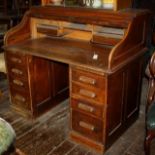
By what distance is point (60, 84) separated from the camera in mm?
2830

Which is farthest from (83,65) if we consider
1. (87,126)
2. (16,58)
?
(16,58)

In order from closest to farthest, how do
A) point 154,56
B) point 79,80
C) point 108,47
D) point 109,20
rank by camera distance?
point 154,56, point 79,80, point 109,20, point 108,47

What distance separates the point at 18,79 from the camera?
2.49 meters

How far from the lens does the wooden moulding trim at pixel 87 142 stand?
2.09 m

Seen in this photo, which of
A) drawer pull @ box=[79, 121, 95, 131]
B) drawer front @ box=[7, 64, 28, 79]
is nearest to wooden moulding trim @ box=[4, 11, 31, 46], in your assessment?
drawer front @ box=[7, 64, 28, 79]

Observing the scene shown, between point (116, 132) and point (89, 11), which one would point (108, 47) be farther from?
A: point (116, 132)

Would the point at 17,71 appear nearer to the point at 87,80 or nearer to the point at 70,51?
the point at 70,51

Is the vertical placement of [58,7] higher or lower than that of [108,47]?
higher

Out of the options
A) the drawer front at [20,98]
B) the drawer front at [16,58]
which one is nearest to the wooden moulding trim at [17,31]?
the drawer front at [16,58]

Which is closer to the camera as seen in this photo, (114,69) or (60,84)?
(114,69)

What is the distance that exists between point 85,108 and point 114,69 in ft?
1.34

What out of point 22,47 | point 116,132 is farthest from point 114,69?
point 22,47

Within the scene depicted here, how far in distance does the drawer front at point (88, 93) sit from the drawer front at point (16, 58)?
57 cm

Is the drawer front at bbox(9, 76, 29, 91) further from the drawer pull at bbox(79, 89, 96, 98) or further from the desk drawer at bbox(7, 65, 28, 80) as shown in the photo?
the drawer pull at bbox(79, 89, 96, 98)
